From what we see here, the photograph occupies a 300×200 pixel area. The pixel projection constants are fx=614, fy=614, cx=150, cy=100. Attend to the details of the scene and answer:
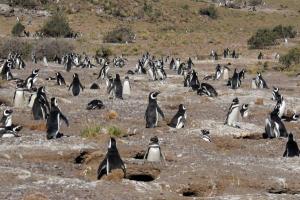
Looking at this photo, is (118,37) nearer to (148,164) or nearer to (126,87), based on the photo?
(126,87)

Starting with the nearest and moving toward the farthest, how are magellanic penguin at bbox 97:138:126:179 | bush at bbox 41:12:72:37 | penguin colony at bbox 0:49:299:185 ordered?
magellanic penguin at bbox 97:138:126:179 < penguin colony at bbox 0:49:299:185 < bush at bbox 41:12:72:37

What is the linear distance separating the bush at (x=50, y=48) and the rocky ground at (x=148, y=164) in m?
19.4

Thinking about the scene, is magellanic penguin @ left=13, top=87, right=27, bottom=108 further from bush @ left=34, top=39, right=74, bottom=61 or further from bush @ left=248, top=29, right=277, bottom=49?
bush @ left=248, top=29, right=277, bottom=49

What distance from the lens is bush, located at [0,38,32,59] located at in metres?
37.1

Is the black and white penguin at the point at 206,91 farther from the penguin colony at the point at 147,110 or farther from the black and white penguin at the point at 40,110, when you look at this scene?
the black and white penguin at the point at 40,110

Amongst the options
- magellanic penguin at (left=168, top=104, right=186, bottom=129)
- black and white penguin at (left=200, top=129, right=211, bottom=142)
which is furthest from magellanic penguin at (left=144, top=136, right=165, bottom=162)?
magellanic penguin at (left=168, top=104, right=186, bottom=129)

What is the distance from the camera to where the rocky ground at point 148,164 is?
890 centimetres

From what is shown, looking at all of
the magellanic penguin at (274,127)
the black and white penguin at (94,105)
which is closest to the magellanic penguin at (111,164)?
the magellanic penguin at (274,127)

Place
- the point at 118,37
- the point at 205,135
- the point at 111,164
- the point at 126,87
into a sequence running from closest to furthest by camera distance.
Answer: the point at 111,164 < the point at 205,135 < the point at 126,87 < the point at 118,37

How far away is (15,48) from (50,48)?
219 centimetres

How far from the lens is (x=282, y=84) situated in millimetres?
26875

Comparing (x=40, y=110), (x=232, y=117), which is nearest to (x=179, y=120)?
(x=232, y=117)

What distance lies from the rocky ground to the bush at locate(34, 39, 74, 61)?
1938 cm

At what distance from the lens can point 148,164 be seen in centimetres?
986
